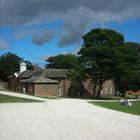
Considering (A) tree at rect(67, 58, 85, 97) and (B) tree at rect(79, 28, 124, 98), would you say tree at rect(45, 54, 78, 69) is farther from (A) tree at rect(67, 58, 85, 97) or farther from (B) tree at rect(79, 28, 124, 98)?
(B) tree at rect(79, 28, 124, 98)

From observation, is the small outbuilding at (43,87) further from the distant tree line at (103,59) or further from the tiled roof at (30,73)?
the tiled roof at (30,73)

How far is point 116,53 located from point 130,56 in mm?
6358

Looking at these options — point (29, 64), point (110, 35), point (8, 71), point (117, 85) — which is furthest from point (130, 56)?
point (29, 64)

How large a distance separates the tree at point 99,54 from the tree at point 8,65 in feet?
153

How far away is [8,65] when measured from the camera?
113188mm

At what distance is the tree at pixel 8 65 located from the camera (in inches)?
4385

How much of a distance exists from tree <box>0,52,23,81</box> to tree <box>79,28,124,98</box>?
46.5 meters

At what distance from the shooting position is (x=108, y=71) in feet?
214

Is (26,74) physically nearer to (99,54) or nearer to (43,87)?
(43,87)

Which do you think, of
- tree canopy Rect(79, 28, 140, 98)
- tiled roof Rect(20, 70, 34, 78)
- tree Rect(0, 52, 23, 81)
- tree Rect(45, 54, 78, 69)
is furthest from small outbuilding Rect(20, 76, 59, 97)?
tree Rect(45, 54, 78, 69)

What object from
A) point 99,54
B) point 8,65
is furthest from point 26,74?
point 99,54

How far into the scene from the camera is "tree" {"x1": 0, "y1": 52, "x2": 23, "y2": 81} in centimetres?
11138

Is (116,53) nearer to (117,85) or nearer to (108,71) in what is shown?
(108,71)

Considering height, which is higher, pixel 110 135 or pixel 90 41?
pixel 90 41
